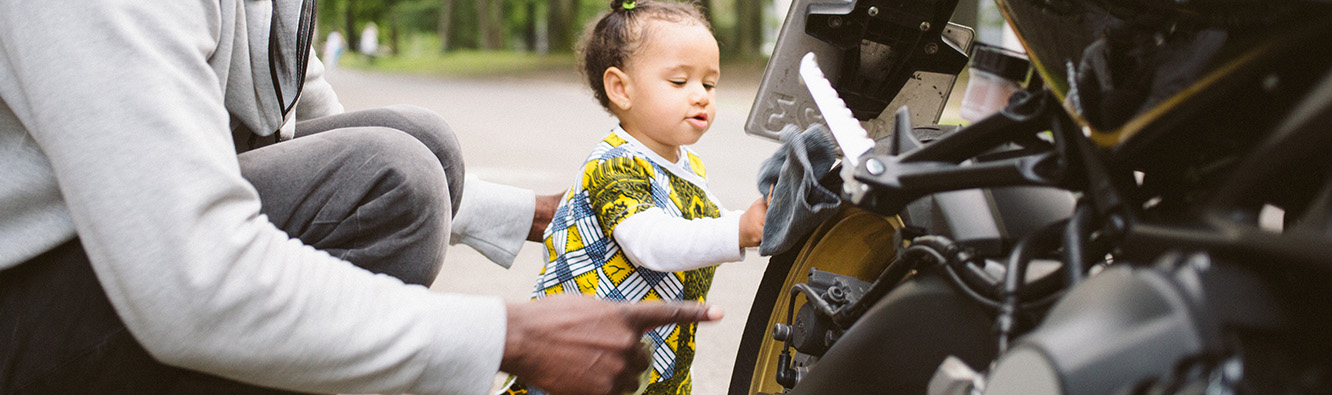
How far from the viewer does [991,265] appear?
110 centimetres

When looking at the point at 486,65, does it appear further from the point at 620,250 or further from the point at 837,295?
the point at 837,295

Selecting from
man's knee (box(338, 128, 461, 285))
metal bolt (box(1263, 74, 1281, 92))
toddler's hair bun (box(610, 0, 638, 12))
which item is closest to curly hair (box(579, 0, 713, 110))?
toddler's hair bun (box(610, 0, 638, 12))

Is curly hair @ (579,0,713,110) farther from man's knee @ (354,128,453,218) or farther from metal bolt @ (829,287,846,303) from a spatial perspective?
metal bolt @ (829,287,846,303)

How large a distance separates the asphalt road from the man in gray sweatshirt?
1.24m

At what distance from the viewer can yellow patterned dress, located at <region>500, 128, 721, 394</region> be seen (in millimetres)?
1884

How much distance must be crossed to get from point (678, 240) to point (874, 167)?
2.05 ft

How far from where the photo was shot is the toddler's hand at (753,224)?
1.65 meters

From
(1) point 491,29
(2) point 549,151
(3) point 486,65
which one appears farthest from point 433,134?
(1) point 491,29

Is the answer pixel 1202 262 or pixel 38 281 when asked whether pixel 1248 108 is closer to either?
pixel 1202 262

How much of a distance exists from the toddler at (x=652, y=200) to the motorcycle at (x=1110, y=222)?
344mm

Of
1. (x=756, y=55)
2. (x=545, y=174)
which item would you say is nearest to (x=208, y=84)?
(x=545, y=174)

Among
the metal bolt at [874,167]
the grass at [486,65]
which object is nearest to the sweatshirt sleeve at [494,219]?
the metal bolt at [874,167]

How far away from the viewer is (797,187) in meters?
1.43

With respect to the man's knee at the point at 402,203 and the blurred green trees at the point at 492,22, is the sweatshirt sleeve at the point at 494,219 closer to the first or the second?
the man's knee at the point at 402,203
